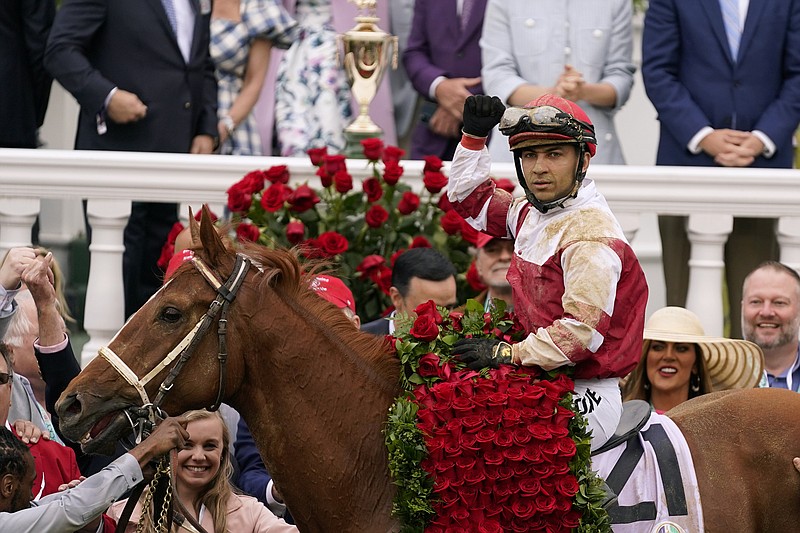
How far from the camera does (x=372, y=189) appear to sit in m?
7.79

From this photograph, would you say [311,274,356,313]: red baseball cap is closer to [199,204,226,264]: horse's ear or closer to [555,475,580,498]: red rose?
[199,204,226,264]: horse's ear

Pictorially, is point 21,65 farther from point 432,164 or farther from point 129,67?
point 432,164

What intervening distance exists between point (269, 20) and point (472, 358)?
4.28 m

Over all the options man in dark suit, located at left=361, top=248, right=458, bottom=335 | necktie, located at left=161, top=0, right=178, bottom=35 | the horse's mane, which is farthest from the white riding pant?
necktie, located at left=161, top=0, right=178, bottom=35

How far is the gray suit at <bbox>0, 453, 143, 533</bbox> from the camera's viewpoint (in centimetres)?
491

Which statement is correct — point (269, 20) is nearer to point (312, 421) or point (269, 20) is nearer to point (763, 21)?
point (763, 21)

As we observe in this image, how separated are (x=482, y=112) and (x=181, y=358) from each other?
1369mm

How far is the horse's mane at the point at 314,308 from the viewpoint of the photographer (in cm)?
512

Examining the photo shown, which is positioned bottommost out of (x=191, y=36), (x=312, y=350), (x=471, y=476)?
(x=471, y=476)

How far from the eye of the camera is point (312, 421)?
508 cm

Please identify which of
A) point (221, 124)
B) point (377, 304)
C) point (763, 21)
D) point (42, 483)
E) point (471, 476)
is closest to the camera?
point (471, 476)

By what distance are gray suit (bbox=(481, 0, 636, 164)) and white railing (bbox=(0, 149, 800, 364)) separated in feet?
2.40

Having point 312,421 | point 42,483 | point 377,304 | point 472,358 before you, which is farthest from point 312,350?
point 377,304

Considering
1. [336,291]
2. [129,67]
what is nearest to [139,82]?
[129,67]
